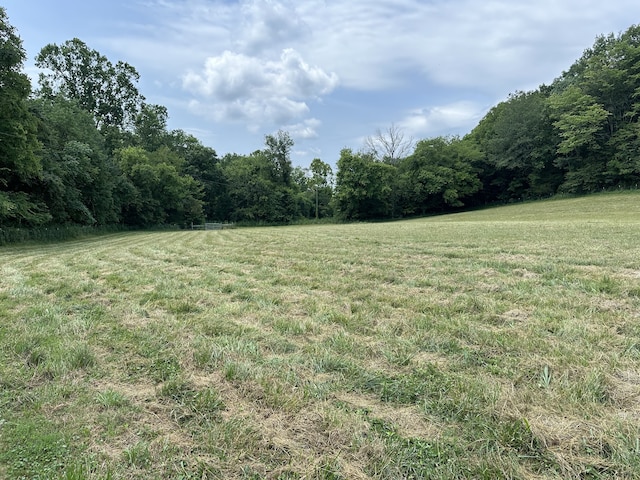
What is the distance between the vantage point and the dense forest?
27.4 m

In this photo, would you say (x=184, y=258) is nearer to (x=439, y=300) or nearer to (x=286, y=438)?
(x=439, y=300)

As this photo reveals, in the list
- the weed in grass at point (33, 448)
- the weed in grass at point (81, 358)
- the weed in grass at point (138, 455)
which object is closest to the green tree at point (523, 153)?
the weed in grass at point (81, 358)

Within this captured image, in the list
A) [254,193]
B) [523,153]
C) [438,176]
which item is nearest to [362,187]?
[438,176]

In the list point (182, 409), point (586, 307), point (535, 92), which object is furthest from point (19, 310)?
point (535, 92)

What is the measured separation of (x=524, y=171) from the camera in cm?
4409

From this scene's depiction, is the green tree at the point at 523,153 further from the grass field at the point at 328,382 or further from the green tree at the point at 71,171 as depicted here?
the grass field at the point at 328,382

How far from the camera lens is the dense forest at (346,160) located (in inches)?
1077

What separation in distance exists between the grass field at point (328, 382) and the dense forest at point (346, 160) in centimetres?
2038

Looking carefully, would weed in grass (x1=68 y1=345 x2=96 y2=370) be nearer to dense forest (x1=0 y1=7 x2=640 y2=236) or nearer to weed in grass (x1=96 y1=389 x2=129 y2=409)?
weed in grass (x1=96 y1=389 x2=129 y2=409)

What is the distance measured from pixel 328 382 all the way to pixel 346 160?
43.6 metres

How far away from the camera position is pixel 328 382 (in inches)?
90.8

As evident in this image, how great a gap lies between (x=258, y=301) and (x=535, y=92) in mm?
57005

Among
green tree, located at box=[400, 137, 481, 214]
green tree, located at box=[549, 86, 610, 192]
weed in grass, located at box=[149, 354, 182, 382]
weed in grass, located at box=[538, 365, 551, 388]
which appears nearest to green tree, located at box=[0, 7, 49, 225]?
weed in grass, located at box=[149, 354, 182, 382]

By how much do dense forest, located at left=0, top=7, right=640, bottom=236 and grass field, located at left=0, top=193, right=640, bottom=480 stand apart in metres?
20.4
